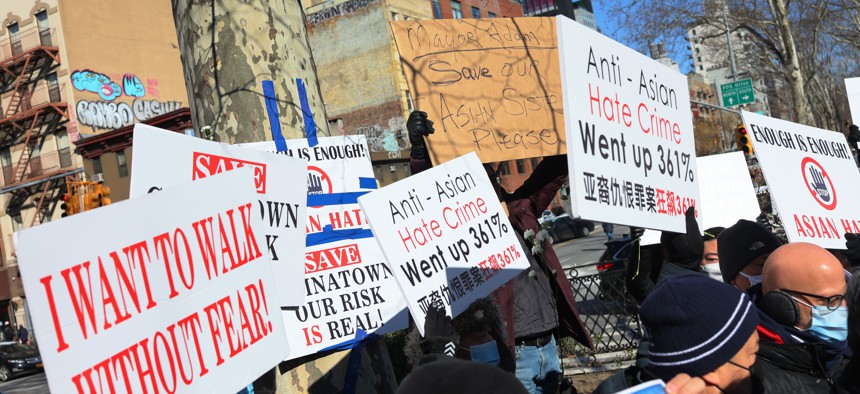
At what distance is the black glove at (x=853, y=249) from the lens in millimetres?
4035

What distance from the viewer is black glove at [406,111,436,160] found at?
14.0ft

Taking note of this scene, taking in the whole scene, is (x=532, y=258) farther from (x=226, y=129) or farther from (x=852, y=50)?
(x=852, y=50)

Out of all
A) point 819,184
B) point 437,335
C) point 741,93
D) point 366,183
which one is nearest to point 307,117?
point 366,183

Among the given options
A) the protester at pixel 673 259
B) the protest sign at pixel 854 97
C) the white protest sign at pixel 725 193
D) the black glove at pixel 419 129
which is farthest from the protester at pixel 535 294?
the protest sign at pixel 854 97

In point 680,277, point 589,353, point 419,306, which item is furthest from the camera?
point 589,353

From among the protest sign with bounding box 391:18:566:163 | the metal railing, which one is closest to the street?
the protest sign with bounding box 391:18:566:163

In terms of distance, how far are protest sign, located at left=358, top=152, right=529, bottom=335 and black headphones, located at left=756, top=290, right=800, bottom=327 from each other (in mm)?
1456

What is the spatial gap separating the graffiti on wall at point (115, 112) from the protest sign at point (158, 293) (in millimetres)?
41678

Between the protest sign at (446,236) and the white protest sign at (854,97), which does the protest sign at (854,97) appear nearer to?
the white protest sign at (854,97)

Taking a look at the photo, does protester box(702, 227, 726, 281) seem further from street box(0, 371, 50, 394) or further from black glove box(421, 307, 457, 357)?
street box(0, 371, 50, 394)

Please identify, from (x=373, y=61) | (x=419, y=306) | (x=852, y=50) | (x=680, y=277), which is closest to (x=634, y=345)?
(x=419, y=306)

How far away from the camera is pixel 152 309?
2430 mm

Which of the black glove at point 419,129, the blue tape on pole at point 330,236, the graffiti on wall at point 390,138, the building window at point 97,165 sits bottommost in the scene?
the blue tape on pole at point 330,236

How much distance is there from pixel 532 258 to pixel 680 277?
7.06ft
